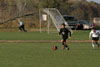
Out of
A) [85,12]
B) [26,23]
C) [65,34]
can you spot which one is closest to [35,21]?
[26,23]

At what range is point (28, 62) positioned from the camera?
15.8m

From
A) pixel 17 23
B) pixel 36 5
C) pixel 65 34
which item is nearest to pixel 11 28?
pixel 17 23

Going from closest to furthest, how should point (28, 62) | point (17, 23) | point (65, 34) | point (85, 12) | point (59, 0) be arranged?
point (28, 62) < point (65, 34) < point (17, 23) < point (59, 0) < point (85, 12)

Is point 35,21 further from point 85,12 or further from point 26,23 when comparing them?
point 85,12

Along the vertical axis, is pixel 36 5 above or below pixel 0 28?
above

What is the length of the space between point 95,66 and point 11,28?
4647 cm

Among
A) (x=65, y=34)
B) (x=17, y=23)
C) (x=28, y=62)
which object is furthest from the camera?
(x=17, y=23)

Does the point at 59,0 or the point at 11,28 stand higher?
the point at 59,0

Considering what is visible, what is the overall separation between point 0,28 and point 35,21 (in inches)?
238

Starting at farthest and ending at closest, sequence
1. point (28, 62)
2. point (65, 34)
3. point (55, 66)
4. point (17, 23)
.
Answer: point (17, 23) < point (65, 34) < point (28, 62) < point (55, 66)

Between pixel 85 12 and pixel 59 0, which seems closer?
pixel 59 0

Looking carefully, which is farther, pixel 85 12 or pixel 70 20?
pixel 85 12

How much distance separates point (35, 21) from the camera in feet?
199

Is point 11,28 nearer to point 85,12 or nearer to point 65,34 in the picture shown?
point 85,12
